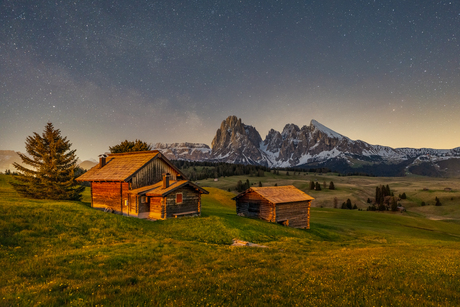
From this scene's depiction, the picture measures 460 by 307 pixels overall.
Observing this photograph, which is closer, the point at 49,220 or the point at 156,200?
the point at 49,220

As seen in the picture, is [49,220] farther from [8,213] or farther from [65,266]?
[65,266]

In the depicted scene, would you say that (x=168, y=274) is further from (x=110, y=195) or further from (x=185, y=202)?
(x=110, y=195)

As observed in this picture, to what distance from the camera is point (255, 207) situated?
4488cm

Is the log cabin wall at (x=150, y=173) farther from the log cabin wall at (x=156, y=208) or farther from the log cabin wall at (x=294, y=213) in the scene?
the log cabin wall at (x=294, y=213)

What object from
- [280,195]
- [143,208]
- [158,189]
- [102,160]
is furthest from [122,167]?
[280,195]

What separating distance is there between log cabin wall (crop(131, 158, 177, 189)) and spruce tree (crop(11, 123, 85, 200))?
16.4 meters

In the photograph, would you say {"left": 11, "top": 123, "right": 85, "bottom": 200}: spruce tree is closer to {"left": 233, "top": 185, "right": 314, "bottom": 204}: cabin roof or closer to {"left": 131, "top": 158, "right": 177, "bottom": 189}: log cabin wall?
{"left": 131, "top": 158, "right": 177, "bottom": 189}: log cabin wall

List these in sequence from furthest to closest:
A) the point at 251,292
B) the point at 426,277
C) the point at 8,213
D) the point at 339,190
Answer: the point at 339,190 → the point at 8,213 → the point at 426,277 → the point at 251,292

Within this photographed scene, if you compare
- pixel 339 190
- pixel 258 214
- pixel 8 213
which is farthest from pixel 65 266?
pixel 339 190

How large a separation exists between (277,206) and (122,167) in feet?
87.4

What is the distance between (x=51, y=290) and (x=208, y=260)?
807 centimetres

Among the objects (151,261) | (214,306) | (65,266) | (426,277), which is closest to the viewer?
(214,306)

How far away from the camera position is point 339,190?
156m

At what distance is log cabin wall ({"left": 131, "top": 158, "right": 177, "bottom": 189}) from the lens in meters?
36.2
